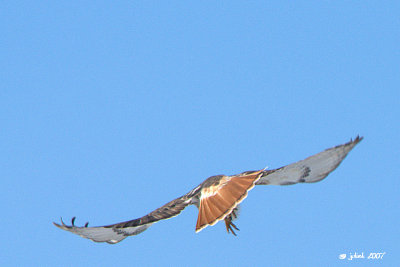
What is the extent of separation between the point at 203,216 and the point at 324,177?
3.52 meters

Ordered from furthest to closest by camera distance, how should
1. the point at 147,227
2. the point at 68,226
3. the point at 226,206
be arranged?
the point at 147,227 < the point at 68,226 < the point at 226,206

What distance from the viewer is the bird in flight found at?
1462 centimetres

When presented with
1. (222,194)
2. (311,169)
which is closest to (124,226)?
(222,194)

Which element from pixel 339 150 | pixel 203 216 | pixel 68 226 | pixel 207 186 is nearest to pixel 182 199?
pixel 207 186

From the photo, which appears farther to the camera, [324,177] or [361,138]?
[324,177]

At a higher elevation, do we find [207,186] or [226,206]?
[207,186]

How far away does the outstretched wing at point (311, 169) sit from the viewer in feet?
49.6

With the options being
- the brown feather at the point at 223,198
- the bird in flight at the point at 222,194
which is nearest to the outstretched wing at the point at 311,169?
the bird in flight at the point at 222,194

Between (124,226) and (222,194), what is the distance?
9.71 feet

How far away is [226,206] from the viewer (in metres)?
14.5

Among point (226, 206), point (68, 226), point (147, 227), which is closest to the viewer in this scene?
point (226, 206)

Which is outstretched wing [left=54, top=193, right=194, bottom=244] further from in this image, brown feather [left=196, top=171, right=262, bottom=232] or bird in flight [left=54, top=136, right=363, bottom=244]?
brown feather [left=196, top=171, right=262, bottom=232]

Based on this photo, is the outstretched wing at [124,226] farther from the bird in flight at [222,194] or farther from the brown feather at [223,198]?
the brown feather at [223,198]

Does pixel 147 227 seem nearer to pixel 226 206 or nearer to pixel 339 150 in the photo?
pixel 226 206
